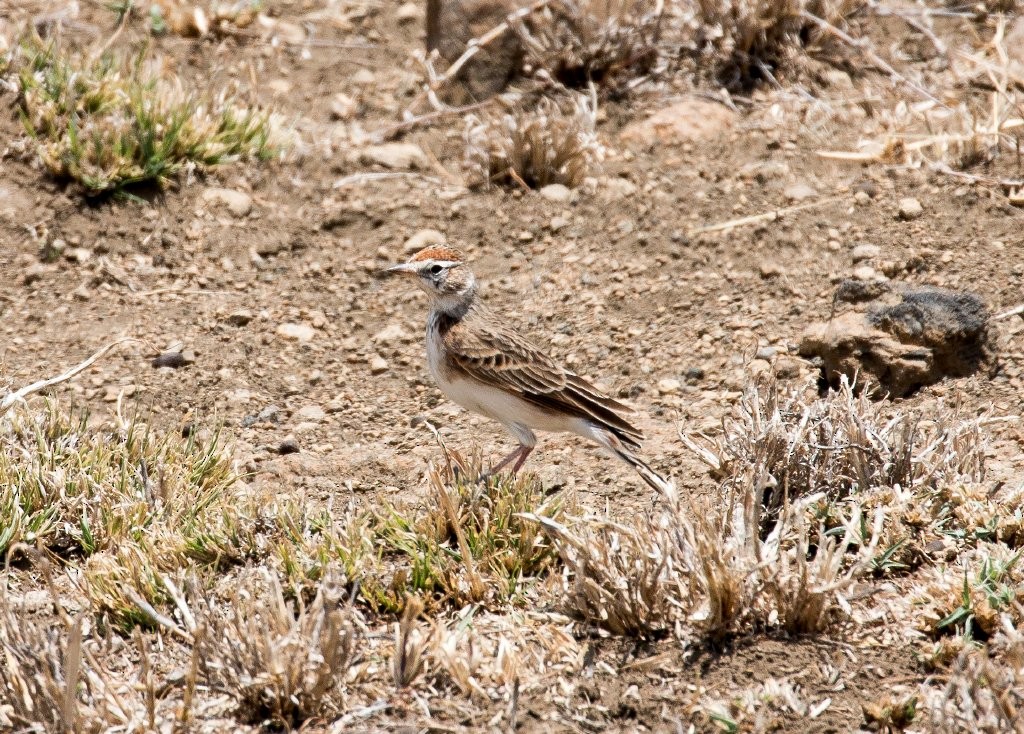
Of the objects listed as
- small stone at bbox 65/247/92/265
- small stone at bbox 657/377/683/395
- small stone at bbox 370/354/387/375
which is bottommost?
small stone at bbox 370/354/387/375

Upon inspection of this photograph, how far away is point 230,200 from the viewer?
7770 millimetres

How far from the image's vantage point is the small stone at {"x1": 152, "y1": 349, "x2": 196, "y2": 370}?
671cm

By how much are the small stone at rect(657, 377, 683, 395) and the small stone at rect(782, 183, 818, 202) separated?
67.5 inches

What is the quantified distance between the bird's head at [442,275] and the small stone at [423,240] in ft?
5.08

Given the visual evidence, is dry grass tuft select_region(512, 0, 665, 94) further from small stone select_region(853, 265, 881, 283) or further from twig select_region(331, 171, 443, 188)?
small stone select_region(853, 265, 881, 283)

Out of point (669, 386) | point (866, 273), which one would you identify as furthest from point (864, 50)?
point (669, 386)

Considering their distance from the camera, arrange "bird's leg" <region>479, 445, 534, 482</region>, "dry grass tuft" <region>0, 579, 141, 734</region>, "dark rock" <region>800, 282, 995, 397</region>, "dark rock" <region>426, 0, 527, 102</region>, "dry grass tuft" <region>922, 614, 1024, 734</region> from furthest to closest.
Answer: "dark rock" <region>426, 0, 527, 102</region>, "dark rock" <region>800, 282, 995, 397</region>, "bird's leg" <region>479, 445, 534, 482</region>, "dry grass tuft" <region>0, 579, 141, 734</region>, "dry grass tuft" <region>922, 614, 1024, 734</region>

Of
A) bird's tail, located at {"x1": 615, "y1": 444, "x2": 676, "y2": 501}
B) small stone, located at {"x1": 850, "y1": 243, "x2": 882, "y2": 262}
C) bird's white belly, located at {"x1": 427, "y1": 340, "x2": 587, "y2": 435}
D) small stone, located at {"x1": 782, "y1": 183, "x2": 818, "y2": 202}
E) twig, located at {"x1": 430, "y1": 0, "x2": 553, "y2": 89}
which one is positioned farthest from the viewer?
twig, located at {"x1": 430, "y1": 0, "x2": 553, "y2": 89}

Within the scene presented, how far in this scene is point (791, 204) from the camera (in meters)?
7.46

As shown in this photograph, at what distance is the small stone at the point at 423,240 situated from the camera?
24.5 ft

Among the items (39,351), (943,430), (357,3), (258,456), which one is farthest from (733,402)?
(357,3)

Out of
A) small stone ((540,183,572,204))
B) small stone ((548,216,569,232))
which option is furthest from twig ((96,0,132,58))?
small stone ((548,216,569,232))

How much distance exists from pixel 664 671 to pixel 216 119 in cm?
518

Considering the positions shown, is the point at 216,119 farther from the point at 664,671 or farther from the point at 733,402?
the point at 664,671
